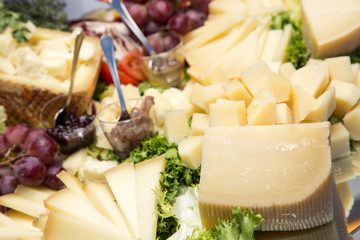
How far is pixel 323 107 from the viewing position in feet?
5.19

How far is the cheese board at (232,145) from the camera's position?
4.36ft

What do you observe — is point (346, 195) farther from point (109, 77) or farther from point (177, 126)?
point (109, 77)

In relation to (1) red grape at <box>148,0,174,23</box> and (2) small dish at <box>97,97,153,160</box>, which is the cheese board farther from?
(1) red grape at <box>148,0,174,23</box>

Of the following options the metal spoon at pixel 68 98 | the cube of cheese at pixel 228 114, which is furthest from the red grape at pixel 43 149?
the cube of cheese at pixel 228 114

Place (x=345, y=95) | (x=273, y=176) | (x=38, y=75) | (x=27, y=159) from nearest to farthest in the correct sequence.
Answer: (x=273, y=176)
(x=345, y=95)
(x=27, y=159)
(x=38, y=75)

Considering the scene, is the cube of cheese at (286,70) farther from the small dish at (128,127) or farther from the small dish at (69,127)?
the small dish at (69,127)

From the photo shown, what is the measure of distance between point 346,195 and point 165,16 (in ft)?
5.47

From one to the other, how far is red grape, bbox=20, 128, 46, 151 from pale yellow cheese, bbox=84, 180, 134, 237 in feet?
1.36

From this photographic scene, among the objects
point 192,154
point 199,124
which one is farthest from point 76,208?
point 199,124

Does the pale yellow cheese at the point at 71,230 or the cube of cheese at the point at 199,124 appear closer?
the pale yellow cheese at the point at 71,230

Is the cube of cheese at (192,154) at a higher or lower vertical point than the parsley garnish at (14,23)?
lower

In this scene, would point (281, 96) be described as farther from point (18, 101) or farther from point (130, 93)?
point (18, 101)

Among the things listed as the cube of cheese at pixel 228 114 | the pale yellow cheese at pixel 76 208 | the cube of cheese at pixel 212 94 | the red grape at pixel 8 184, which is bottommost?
the red grape at pixel 8 184

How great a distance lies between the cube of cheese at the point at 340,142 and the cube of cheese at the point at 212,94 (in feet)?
1.68
